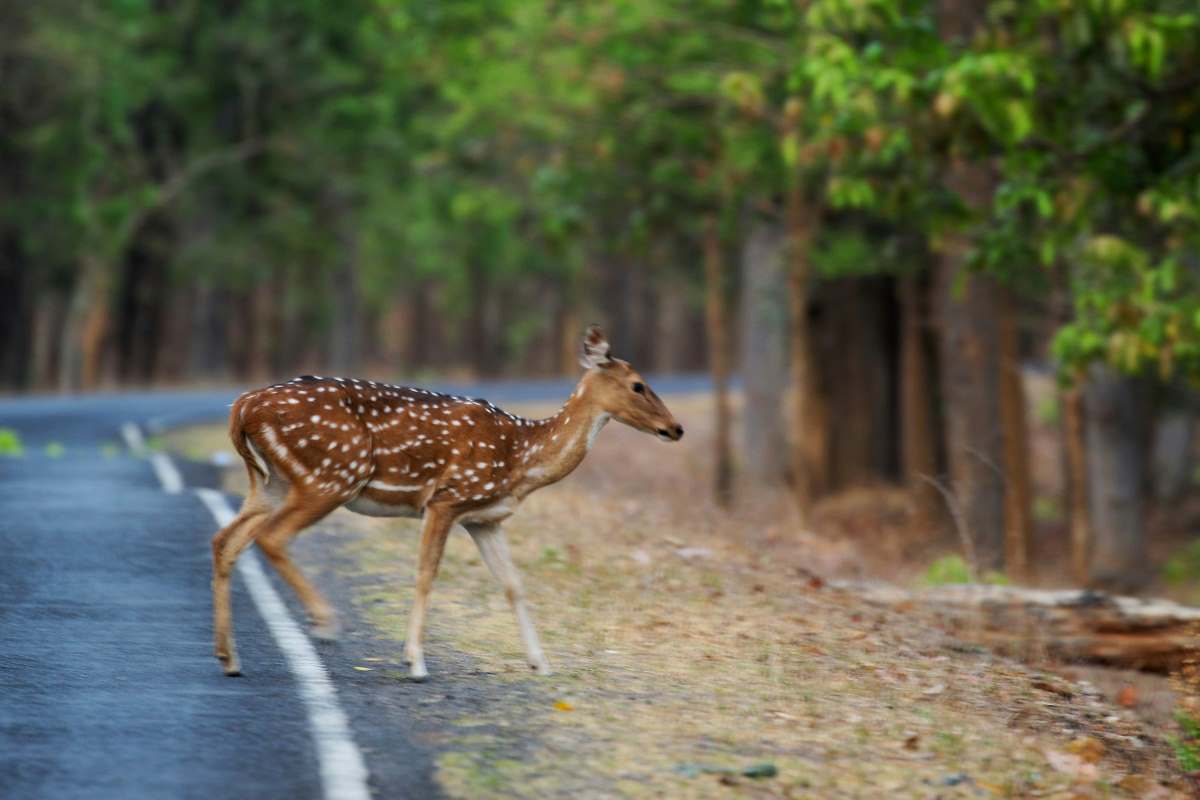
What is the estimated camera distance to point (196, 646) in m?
11.1

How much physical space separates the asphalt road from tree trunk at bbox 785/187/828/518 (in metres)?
11.7

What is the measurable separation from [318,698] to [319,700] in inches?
1.9

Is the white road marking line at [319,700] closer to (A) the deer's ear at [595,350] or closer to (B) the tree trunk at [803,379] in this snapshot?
(A) the deer's ear at [595,350]

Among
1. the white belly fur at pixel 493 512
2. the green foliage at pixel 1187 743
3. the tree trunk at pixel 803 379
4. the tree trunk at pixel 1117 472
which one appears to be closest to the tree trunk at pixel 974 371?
the tree trunk at pixel 803 379

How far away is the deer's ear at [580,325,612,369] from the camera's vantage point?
1082cm

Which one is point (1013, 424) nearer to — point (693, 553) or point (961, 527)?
point (693, 553)

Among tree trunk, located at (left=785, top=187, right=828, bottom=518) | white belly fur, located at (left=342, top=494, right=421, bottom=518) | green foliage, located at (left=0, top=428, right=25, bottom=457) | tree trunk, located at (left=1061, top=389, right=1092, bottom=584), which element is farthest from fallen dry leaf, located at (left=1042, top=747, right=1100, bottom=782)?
green foliage, located at (left=0, top=428, right=25, bottom=457)

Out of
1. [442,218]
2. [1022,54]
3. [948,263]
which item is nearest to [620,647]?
[1022,54]

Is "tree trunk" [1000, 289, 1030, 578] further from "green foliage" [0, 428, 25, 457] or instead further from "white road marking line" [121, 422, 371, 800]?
"green foliage" [0, 428, 25, 457]

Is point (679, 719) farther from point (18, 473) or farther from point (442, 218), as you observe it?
point (442, 218)

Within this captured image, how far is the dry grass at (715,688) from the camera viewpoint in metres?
8.80

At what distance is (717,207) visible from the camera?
31047 millimetres

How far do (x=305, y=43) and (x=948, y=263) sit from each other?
29.6m

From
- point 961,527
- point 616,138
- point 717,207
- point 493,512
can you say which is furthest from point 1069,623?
point 717,207
